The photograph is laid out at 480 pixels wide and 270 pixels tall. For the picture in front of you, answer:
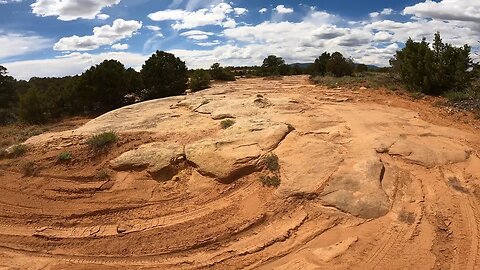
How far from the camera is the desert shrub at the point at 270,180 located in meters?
5.76

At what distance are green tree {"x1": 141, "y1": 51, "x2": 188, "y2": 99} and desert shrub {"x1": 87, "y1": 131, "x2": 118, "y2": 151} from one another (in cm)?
1028

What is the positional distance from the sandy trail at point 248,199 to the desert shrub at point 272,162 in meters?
0.10

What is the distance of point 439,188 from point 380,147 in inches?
48.9

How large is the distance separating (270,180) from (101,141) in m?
3.25

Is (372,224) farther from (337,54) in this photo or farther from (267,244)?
(337,54)

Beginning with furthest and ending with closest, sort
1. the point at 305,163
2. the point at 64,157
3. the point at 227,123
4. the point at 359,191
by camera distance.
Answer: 1. the point at 227,123
2. the point at 64,157
3. the point at 305,163
4. the point at 359,191

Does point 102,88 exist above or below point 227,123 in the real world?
above

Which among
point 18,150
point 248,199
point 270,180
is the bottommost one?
point 248,199

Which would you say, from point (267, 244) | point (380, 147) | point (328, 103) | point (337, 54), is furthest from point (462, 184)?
point (337, 54)

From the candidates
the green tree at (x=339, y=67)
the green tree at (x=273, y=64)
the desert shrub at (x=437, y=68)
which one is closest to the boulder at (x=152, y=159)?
the desert shrub at (x=437, y=68)

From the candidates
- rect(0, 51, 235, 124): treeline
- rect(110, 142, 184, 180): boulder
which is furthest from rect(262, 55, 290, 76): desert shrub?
rect(110, 142, 184, 180): boulder

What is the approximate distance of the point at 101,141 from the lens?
6980 millimetres

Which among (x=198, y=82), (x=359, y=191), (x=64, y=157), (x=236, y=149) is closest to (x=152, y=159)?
(x=236, y=149)

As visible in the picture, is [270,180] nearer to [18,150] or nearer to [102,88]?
[18,150]
